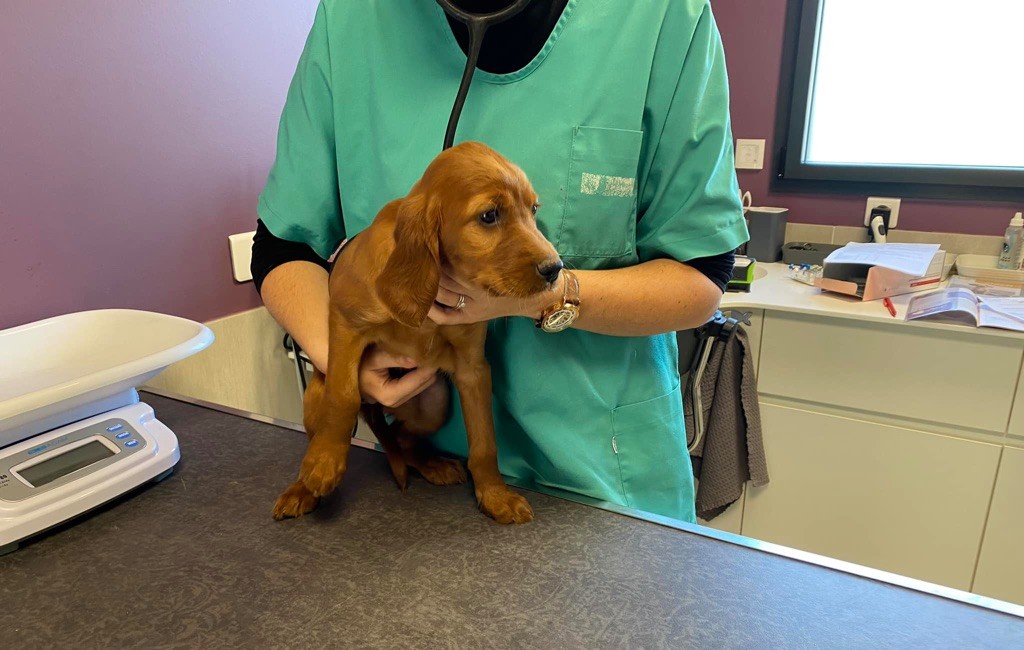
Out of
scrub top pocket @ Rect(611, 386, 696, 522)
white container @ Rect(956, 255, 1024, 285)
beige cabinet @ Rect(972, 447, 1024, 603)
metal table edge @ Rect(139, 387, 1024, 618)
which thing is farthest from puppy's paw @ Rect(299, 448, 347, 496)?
white container @ Rect(956, 255, 1024, 285)

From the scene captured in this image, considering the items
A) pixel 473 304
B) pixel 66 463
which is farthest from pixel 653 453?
pixel 66 463

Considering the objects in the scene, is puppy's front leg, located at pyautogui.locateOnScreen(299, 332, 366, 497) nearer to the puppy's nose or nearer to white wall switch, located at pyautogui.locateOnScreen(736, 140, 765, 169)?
the puppy's nose

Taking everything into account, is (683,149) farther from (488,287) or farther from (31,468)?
(31,468)

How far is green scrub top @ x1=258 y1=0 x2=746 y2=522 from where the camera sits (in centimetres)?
78

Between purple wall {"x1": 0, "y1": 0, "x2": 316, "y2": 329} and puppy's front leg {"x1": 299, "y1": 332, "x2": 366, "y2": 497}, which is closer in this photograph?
puppy's front leg {"x1": 299, "y1": 332, "x2": 366, "y2": 497}

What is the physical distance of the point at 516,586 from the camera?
0.70m

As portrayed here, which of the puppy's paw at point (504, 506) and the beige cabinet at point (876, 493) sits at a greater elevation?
the puppy's paw at point (504, 506)

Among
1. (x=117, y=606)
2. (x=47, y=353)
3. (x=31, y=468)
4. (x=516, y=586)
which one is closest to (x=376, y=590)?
(x=516, y=586)

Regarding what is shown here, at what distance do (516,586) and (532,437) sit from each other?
225 mm

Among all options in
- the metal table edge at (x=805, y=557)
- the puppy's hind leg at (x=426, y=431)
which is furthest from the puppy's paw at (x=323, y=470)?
the metal table edge at (x=805, y=557)

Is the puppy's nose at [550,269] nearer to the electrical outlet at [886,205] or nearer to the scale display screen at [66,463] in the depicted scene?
the scale display screen at [66,463]

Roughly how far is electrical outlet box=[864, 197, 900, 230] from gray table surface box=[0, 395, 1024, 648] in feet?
6.22

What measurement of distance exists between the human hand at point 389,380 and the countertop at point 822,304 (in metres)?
1.24

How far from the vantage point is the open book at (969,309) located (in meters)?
1.65
